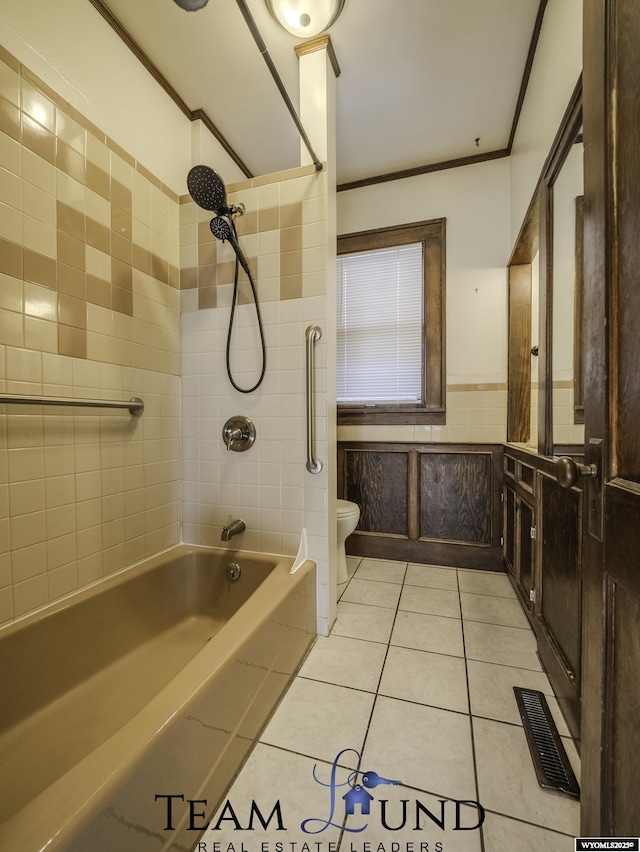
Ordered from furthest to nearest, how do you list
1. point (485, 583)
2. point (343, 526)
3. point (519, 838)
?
1. point (485, 583)
2. point (343, 526)
3. point (519, 838)

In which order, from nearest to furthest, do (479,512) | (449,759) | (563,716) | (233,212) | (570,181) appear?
(449,759) < (563,716) < (570,181) < (233,212) < (479,512)

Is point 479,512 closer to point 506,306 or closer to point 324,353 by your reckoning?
point 506,306

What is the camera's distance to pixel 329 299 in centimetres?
155

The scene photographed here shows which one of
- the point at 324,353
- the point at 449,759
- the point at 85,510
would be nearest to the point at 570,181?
the point at 324,353

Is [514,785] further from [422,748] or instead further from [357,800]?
[357,800]

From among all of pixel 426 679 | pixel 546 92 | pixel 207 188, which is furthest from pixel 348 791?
pixel 546 92

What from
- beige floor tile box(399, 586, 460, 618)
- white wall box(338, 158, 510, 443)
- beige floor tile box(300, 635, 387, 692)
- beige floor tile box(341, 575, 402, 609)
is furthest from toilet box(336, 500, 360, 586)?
white wall box(338, 158, 510, 443)

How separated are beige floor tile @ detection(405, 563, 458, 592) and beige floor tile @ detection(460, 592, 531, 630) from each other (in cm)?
13

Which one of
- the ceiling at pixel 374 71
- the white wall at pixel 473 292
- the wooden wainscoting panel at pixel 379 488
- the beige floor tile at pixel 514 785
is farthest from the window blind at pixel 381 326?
the beige floor tile at pixel 514 785

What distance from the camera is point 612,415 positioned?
592 millimetres

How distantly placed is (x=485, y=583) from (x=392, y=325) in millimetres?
1751

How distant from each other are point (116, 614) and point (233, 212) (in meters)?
1.72

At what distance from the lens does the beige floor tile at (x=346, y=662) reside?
1289 mm

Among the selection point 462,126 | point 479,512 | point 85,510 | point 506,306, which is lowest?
point 479,512
